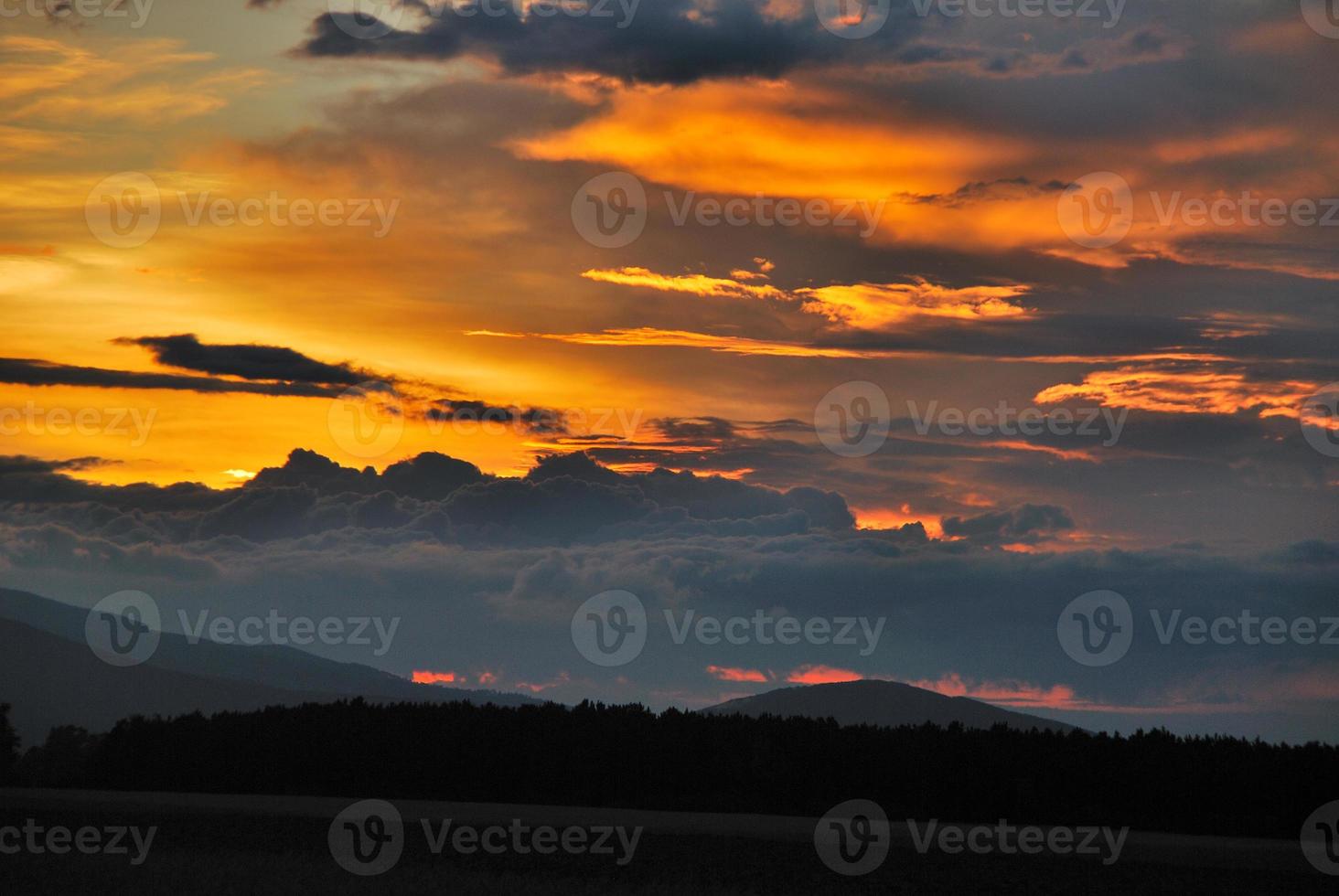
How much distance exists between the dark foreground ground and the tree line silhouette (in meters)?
7.35

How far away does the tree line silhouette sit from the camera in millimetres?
48469

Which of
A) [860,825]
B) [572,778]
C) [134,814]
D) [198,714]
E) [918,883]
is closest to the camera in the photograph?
[918,883]

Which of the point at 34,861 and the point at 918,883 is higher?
the point at 918,883

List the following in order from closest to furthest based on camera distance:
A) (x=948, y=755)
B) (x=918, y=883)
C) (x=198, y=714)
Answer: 1. (x=918, y=883)
2. (x=948, y=755)
3. (x=198, y=714)

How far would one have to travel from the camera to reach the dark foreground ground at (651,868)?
3394 centimetres

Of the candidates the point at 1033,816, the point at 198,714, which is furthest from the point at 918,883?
the point at 198,714

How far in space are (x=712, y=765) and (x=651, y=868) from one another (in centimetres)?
1933

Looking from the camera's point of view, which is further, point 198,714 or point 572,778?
point 198,714

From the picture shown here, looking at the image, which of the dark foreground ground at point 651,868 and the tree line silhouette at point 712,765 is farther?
the tree line silhouette at point 712,765

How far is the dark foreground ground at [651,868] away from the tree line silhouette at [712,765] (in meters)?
7.35

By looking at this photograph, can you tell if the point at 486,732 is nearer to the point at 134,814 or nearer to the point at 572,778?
the point at 572,778

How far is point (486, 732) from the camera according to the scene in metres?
62.1

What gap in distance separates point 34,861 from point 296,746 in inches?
912

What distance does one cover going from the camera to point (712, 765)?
56.6 m
